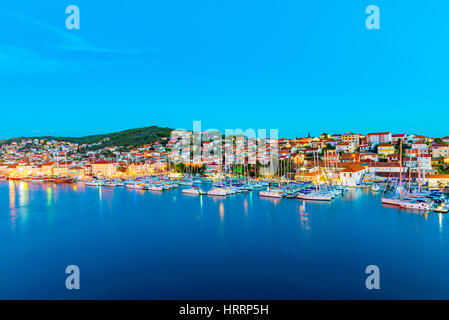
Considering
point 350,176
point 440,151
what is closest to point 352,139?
point 440,151

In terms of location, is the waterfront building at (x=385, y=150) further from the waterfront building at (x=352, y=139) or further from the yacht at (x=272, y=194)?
the yacht at (x=272, y=194)

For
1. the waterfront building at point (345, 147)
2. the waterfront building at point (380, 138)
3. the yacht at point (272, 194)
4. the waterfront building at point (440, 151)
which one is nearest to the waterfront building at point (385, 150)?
the waterfront building at point (440, 151)

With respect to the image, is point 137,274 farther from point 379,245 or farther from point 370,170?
point 370,170

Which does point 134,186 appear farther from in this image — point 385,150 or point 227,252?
point 385,150

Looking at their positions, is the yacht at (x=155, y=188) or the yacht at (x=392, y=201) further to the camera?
the yacht at (x=155, y=188)
